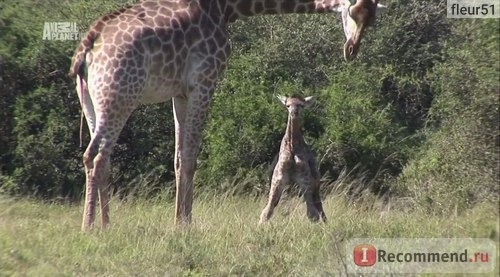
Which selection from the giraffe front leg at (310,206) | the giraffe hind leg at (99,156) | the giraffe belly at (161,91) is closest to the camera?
the giraffe hind leg at (99,156)

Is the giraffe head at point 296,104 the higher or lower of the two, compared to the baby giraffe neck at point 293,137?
higher

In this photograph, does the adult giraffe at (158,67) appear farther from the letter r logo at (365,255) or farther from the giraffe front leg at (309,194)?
the letter r logo at (365,255)

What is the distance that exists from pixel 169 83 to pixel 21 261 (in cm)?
305

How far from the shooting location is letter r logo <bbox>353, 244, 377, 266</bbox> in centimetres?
842

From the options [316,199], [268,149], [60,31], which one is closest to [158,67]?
[316,199]

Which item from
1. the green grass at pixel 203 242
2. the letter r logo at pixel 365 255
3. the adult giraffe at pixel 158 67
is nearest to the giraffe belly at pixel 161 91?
the adult giraffe at pixel 158 67

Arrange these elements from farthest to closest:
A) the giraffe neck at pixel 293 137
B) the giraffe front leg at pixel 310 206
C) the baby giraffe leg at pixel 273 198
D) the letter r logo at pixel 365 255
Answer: the giraffe neck at pixel 293 137 < the baby giraffe leg at pixel 273 198 < the giraffe front leg at pixel 310 206 < the letter r logo at pixel 365 255

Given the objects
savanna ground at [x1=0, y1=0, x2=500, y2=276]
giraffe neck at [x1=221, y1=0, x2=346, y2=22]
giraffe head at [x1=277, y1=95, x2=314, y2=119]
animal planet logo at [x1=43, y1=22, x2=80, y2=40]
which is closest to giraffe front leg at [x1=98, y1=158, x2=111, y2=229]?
savanna ground at [x1=0, y1=0, x2=500, y2=276]

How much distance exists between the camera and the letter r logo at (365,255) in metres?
A: 8.42

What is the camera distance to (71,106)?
583 inches

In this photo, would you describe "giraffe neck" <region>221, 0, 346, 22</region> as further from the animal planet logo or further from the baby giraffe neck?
the animal planet logo

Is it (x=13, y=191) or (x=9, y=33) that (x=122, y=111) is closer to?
(x=13, y=191)

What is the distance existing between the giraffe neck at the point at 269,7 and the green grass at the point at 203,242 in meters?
2.37

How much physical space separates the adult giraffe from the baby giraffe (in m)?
1.15
